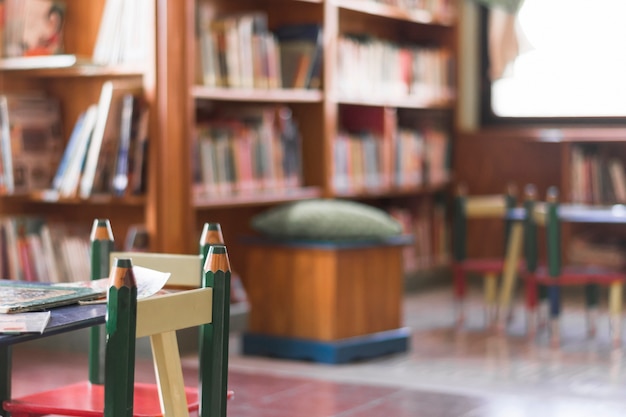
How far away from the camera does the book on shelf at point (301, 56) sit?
5859mm

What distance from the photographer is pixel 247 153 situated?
5.46m

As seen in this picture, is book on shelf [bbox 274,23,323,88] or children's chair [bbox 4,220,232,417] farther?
book on shelf [bbox 274,23,323,88]

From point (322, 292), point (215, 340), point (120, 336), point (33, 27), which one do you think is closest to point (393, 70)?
point (322, 292)

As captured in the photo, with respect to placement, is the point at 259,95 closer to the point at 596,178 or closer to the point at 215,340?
the point at 596,178

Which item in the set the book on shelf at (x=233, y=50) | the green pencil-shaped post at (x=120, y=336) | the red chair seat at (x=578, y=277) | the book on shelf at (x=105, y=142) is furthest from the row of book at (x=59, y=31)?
the green pencil-shaped post at (x=120, y=336)

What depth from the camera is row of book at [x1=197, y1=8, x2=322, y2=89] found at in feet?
17.4

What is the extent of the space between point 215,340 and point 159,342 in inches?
4.5

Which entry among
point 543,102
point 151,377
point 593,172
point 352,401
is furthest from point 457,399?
point 543,102

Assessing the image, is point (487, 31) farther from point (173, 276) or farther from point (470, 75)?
point (173, 276)

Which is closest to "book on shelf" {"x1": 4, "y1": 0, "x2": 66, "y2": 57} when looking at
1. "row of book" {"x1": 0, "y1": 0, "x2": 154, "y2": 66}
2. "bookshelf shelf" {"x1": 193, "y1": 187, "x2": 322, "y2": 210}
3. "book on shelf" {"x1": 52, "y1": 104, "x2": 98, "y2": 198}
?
"row of book" {"x1": 0, "y1": 0, "x2": 154, "y2": 66}

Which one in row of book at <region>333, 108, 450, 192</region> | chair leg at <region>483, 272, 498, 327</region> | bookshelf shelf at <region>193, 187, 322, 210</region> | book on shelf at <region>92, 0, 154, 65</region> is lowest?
chair leg at <region>483, 272, 498, 327</region>

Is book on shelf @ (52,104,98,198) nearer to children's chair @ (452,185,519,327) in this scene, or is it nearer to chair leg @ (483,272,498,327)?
children's chair @ (452,185,519,327)

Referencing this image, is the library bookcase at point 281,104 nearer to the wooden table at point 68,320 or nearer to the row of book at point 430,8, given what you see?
the row of book at point 430,8

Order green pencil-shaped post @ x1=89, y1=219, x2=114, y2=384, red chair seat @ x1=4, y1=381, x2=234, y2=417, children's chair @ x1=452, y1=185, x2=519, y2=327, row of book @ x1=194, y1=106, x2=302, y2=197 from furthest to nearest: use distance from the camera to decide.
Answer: children's chair @ x1=452, y1=185, x2=519, y2=327
row of book @ x1=194, y1=106, x2=302, y2=197
green pencil-shaped post @ x1=89, y1=219, x2=114, y2=384
red chair seat @ x1=4, y1=381, x2=234, y2=417
